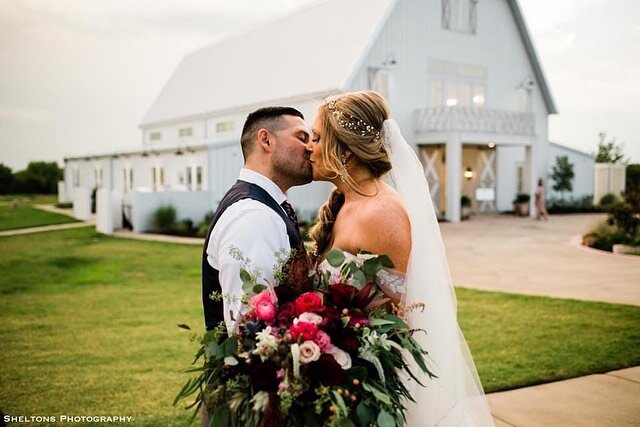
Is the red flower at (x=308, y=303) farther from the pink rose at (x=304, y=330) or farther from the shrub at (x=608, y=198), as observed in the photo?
the shrub at (x=608, y=198)

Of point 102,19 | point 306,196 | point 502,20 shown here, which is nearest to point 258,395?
Answer: point 102,19

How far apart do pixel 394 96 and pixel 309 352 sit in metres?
22.4

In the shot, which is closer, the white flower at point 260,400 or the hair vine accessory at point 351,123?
the white flower at point 260,400

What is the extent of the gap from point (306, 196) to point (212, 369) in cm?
1971

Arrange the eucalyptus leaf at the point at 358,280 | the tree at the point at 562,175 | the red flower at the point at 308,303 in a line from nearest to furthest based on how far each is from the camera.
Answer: the red flower at the point at 308,303 → the eucalyptus leaf at the point at 358,280 → the tree at the point at 562,175

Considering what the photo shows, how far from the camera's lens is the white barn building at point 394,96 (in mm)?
21641

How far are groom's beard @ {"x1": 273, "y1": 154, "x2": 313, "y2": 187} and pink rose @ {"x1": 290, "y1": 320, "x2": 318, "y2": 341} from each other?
3.72 feet

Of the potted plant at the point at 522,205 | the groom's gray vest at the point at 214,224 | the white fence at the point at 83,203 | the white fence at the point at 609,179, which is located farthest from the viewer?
the white fence at the point at 609,179

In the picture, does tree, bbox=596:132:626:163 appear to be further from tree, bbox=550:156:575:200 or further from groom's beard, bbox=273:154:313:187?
groom's beard, bbox=273:154:313:187

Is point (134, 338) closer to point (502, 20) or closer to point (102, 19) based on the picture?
point (102, 19)

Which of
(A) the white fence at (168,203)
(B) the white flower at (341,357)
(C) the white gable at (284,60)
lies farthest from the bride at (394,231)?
(A) the white fence at (168,203)

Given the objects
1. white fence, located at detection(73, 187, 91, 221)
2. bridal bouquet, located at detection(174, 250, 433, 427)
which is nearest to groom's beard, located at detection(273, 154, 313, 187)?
bridal bouquet, located at detection(174, 250, 433, 427)

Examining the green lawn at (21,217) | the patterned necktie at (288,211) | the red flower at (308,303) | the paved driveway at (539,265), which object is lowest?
the paved driveway at (539,265)

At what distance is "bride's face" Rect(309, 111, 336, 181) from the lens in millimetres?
3031
